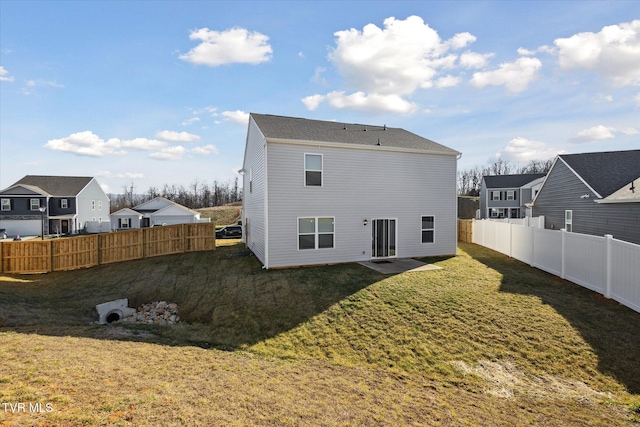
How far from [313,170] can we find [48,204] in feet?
128

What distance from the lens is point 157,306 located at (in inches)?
428

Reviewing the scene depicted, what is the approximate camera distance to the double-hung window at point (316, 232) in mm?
13297

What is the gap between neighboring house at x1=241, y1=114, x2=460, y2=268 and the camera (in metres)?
12.9

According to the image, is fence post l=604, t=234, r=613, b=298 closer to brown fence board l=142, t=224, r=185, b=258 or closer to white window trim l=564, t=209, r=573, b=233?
white window trim l=564, t=209, r=573, b=233

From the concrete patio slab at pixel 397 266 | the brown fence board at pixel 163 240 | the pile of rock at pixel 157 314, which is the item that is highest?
the brown fence board at pixel 163 240

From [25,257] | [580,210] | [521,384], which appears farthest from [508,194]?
[25,257]

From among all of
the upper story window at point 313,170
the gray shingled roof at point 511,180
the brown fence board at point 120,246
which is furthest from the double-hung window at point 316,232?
the gray shingled roof at point 511,180

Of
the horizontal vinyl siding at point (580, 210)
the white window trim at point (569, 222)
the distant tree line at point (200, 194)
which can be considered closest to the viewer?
the horizontal vinyl siding at point (580, 210)

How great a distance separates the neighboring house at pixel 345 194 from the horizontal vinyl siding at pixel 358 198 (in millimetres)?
42

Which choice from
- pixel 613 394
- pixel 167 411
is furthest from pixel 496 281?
pixel 167 411

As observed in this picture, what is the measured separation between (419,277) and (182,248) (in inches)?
529

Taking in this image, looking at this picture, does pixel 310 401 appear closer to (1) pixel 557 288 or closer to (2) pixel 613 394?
(2) pixel 613 394

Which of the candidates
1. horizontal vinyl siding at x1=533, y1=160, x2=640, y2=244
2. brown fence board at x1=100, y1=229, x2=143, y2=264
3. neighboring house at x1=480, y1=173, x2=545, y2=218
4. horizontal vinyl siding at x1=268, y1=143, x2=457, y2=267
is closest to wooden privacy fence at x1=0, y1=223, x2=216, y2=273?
brown fence board at x1=100, y1=229, x2=143, y2=264

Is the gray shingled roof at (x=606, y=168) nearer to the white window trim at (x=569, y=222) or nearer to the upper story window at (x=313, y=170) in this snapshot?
the white window trim at (x=569, y=222)
